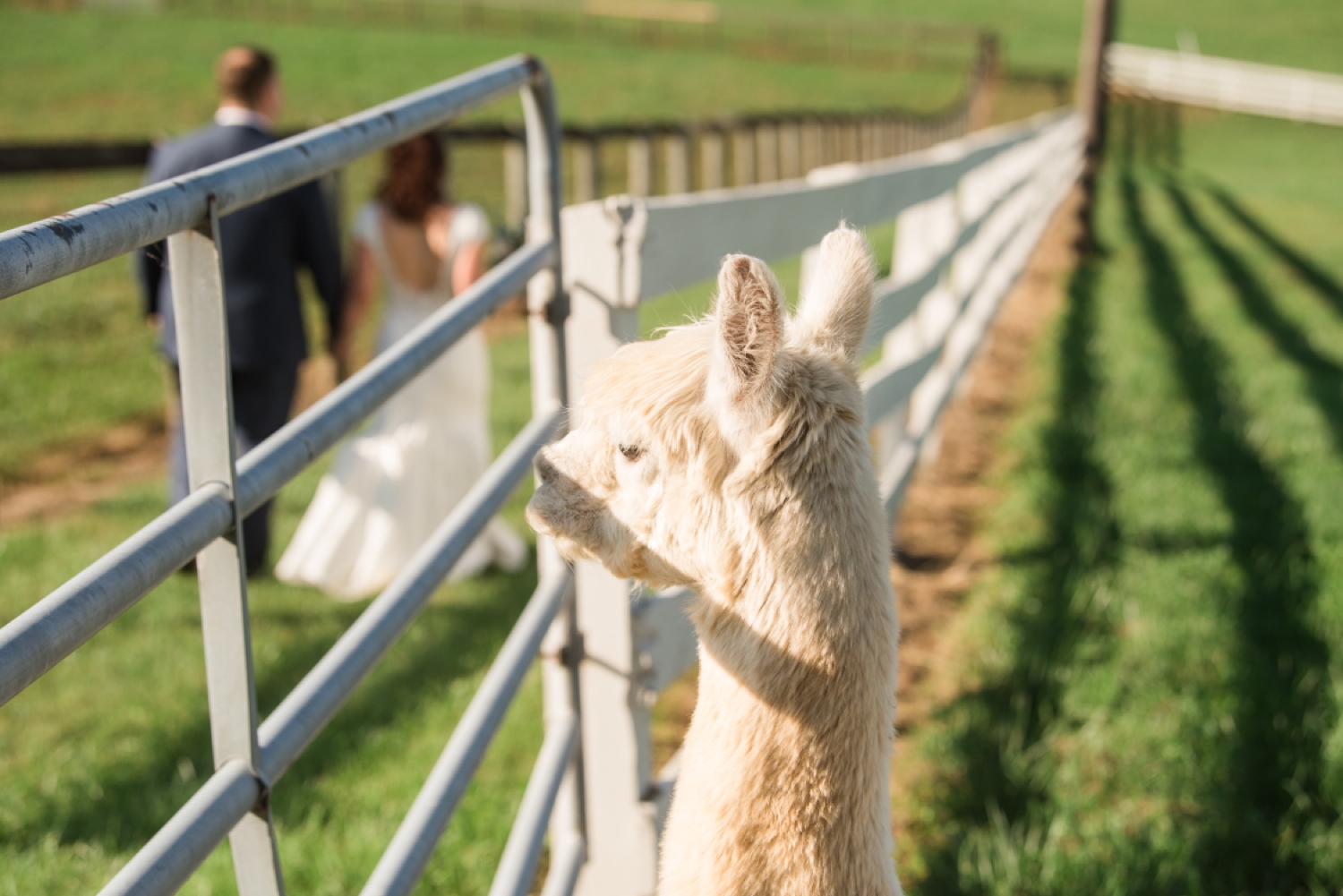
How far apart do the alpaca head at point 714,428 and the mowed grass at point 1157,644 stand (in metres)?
1.49

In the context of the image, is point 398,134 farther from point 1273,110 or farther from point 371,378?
point 1273,110

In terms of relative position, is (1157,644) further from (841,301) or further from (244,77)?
(244,77)

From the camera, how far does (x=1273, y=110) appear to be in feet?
119

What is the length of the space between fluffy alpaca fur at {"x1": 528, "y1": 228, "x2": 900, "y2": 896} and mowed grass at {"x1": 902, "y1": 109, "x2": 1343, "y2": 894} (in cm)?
124

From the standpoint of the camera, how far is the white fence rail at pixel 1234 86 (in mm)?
35625

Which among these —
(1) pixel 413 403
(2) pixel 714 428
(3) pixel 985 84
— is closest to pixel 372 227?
(1) pixel 413 403

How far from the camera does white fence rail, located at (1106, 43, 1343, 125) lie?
1403 inches

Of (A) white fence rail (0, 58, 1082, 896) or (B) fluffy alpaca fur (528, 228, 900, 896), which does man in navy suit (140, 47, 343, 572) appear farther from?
(B) fluffy alpaca fur (528, 228, 900, 896)

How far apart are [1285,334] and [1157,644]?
588 cm

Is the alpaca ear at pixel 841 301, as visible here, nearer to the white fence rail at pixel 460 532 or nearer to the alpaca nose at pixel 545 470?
the white fence rail at pixel 460 532

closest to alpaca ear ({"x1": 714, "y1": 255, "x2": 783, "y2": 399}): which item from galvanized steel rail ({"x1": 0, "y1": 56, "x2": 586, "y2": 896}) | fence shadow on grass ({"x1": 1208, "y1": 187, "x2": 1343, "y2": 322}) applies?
galvanized steel rail ({"x1": 0, "y1": 56, "x2": 586, "y2": 896})

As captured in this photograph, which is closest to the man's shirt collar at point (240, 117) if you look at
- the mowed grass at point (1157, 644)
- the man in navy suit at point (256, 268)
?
the man in navy suit at point (256, 268)

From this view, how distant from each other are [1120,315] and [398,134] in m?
8.94

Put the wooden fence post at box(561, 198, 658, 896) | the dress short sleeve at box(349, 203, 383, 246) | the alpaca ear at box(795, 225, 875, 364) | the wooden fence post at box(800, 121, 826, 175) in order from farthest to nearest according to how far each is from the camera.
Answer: the wooden fence post at box(800, 121, 826, 175)
the dress short sleeve at box(349, 203, 383, 246)
the wooden fence post at box(561, 198, 658, 896)
the alpaca ear at box(795, 225, 875, 364)
